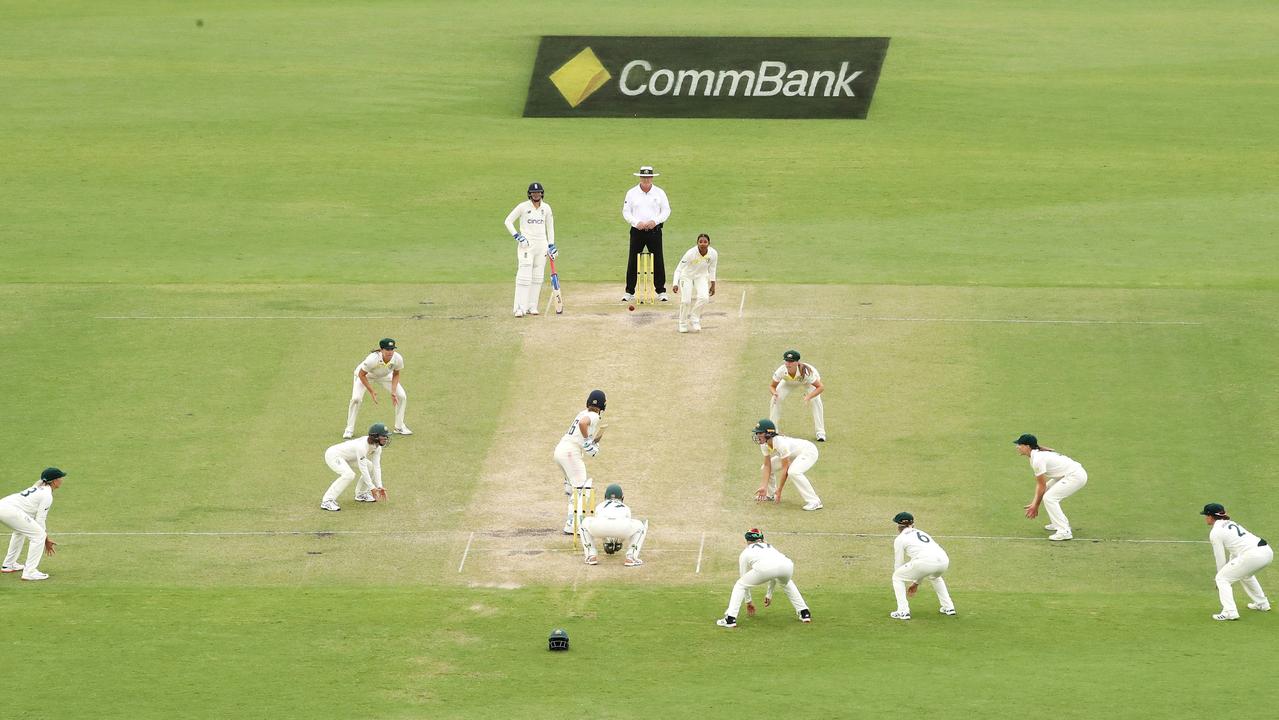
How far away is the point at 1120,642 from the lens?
27.2 m

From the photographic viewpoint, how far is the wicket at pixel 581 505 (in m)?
30.6

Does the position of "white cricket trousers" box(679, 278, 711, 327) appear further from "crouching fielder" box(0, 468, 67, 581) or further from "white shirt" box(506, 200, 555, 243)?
"crouching fielder" box(0, 468, 67, 581)

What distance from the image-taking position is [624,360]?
37719 millimetres

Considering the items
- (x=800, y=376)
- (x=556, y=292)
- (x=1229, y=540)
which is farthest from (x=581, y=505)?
(x=556, y=292)

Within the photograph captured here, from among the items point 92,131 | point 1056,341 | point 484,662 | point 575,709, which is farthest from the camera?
point 92,131

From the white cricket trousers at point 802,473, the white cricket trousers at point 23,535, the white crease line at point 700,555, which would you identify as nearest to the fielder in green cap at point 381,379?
the white cricket trousers at point 23,535

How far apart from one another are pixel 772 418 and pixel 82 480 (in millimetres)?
11974

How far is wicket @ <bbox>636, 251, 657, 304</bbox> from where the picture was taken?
40.3m

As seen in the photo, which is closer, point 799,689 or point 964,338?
point 799,689

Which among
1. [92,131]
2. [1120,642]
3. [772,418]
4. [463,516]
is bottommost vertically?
[1120,642]

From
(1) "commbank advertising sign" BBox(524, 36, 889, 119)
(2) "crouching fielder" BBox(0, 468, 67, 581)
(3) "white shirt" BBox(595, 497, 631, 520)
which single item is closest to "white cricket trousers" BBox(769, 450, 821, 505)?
(3) "white shirt" BBox(595, 497, 631, 520)

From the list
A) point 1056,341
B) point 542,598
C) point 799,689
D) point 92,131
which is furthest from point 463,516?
point 92,131

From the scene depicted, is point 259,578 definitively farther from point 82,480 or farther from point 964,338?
point 964,338

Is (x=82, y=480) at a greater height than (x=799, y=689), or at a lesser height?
greater
